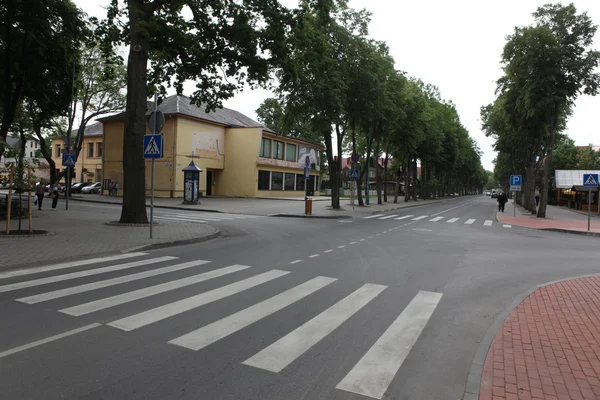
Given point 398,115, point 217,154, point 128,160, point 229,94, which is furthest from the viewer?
point 217,154

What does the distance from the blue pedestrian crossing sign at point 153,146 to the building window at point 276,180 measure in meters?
32.9

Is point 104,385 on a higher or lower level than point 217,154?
lower

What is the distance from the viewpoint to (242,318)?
4.93 metres

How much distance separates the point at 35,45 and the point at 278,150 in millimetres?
29248

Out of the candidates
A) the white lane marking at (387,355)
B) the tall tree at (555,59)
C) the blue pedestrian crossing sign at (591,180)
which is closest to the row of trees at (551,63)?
the tall tree at (555,59)

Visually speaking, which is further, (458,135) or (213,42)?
(458,135)

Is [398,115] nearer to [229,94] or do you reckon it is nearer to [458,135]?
[229,94]

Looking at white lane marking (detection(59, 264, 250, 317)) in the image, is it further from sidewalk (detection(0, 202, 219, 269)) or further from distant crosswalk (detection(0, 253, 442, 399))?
sidewalk (detection(0, 202, 219, 269))

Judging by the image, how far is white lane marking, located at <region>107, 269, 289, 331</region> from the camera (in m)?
4.63

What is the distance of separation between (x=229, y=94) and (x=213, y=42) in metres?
2.50

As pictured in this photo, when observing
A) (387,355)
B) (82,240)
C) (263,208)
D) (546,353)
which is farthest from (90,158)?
(546,353)

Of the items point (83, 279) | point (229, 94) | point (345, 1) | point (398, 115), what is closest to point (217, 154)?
point (398, 115)

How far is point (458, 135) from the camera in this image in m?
59.5

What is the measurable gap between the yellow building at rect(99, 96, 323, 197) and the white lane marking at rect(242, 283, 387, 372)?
31.4m
